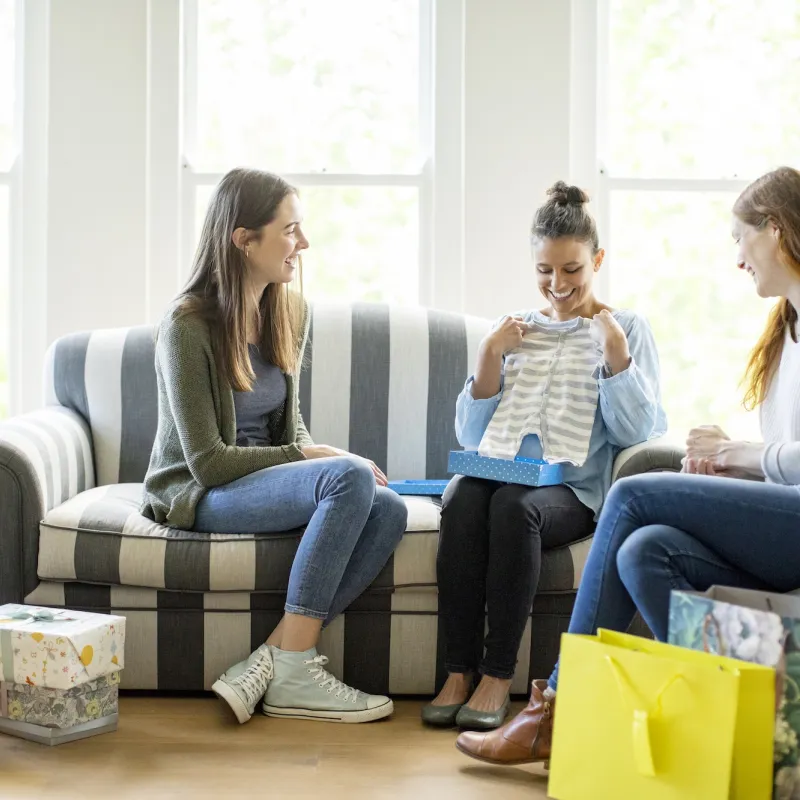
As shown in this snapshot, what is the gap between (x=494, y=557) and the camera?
1993 millimetres

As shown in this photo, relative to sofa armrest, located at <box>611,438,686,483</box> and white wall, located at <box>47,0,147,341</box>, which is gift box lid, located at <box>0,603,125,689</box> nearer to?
sofa armrest, located at <box>611,438,686,483</box>

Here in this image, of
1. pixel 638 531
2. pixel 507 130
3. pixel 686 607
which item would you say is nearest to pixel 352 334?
pixel 507 130

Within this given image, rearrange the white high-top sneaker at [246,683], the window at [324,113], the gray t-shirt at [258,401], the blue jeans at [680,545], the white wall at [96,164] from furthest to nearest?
the window at [324,113]
the white wall at [96,164]
the gray t-shirt at [258,401]
the white high-top sneaker at [246,683]
the blue jeans at [680,545]

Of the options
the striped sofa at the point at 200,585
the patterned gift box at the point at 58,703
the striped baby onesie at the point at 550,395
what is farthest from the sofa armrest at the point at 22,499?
the striped baby onesie at the point at 550,395

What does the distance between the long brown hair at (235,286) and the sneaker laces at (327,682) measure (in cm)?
61

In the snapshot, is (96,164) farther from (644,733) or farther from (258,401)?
(644,733)

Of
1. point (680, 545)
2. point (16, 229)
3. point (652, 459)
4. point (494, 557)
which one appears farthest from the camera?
point (16, 229)

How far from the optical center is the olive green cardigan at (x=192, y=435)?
2154 mm

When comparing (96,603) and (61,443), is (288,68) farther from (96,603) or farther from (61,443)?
(96,603)

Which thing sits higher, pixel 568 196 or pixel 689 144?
pixel 689 144

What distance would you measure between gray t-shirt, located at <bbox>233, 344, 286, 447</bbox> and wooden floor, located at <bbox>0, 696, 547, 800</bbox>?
2.03 ft

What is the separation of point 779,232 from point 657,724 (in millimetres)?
868

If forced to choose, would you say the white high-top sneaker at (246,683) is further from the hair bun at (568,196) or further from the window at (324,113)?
the window at (324,113)

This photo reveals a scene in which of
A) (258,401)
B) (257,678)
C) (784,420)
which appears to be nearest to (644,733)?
(784,420)
